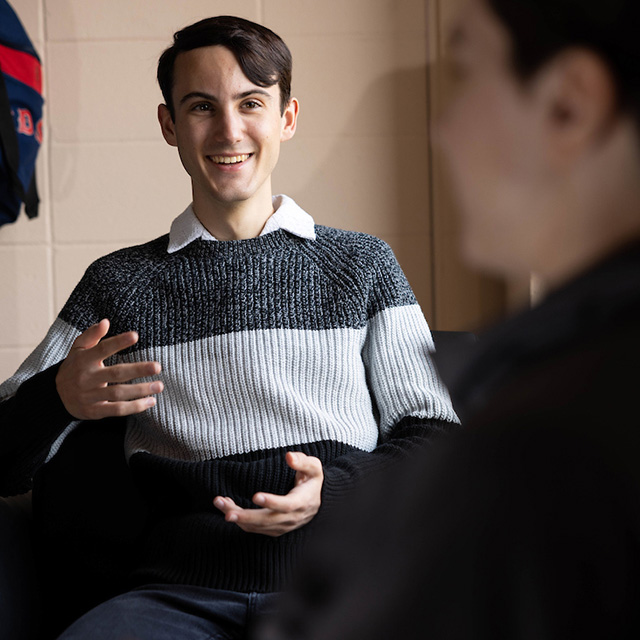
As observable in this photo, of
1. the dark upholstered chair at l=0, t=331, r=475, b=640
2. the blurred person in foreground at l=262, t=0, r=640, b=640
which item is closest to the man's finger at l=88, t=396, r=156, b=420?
the dark upholstered chair at l=0, t=331, r=475, b=640

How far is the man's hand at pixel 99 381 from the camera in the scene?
121 cm

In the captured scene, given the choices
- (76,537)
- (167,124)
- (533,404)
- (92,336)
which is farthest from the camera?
(167,124)

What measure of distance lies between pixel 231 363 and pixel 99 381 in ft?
0.76

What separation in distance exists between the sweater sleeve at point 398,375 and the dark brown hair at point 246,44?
394 mm

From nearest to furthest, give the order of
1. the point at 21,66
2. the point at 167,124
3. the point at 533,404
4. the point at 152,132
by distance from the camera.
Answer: the point at 533,404
the point at 167,124
the point at 21,66
the point at 152,132

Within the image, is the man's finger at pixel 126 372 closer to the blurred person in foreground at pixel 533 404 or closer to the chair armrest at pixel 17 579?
the chair armrest at pixel 17 579

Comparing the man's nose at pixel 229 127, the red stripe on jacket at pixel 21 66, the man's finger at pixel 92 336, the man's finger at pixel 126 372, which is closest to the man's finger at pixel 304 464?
the man's finger at pixel 126 372

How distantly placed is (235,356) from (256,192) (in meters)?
0.33

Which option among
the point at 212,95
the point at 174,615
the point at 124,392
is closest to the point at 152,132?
the point at 212,95

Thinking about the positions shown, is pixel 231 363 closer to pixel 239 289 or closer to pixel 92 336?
pixel 239 289

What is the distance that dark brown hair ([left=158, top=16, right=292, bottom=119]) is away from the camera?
4.72 ft

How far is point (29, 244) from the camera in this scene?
2.31 metres

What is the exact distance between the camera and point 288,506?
1138mm

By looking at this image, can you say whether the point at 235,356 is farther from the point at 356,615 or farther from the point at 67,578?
the point at 356,615
